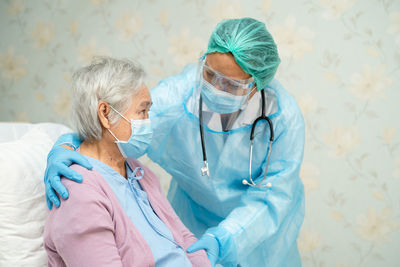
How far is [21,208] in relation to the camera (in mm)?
1109

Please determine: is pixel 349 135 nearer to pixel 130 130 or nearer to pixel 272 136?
pixel 272 136

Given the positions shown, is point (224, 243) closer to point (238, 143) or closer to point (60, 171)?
point (238, 143)

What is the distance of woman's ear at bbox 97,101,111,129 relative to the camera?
107 cm

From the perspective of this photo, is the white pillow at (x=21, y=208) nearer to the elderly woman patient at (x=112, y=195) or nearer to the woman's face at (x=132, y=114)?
the elderly woman patient at (x=112, y=195)

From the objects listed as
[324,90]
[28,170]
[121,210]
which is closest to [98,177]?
[121,210]

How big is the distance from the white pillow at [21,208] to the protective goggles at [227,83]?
2.14 feet

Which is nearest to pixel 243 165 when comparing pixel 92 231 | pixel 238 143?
pixel 238 143

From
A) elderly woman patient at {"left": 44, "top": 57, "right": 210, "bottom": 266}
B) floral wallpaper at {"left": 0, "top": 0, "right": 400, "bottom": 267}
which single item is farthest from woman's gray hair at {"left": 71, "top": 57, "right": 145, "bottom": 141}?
floral wallpaper at {"left": 0, "top": 0, "right": 400, "bottom": 267}

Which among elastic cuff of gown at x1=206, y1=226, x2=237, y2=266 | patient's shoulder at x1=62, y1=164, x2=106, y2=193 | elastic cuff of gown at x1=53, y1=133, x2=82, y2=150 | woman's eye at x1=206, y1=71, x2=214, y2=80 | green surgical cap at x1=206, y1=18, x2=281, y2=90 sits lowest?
elastic cuff of gown at x1=206, y1=226, x2=237, y2=266

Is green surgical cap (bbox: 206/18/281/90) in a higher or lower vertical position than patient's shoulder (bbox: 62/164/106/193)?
higher

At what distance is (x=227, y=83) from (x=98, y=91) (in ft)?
1.42

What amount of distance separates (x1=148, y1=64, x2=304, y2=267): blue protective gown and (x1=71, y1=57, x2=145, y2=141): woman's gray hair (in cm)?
29

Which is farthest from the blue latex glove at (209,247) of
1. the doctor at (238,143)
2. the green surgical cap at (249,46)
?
the green surgical cap at (249,46)

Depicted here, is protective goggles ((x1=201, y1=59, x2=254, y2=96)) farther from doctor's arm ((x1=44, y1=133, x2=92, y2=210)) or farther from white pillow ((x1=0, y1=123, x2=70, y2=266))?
white pillow ((x1=0, y1=123, x2=70, y2=266))
